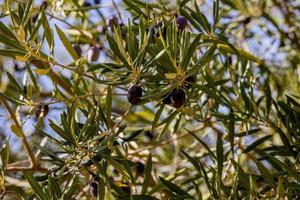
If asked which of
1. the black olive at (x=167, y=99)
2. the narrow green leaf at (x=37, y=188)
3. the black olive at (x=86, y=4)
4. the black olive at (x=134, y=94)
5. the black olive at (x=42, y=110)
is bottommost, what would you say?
the narrow green leaf at (x=37, y=188)

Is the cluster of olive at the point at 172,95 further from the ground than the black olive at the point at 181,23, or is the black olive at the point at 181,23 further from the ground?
the black olive at the point at 181,23

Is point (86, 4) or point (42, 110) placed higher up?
point (86, 4)

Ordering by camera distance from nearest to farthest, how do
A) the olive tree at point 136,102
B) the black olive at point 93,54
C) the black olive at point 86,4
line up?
the olive tree at point 136,102
the black olive at point 93,54
the black olive at point 86,4

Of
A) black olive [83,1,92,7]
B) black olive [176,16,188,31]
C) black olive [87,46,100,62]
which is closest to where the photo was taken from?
black olive [176,16,188,31]

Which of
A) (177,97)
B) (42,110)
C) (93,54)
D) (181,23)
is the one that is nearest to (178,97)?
(177,97)

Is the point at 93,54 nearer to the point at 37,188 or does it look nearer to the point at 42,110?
the point at 42,110

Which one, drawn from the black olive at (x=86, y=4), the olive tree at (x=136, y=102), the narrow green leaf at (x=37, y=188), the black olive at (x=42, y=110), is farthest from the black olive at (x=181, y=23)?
the black olive at (x=86, y=4)

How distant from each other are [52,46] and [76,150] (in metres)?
0.19

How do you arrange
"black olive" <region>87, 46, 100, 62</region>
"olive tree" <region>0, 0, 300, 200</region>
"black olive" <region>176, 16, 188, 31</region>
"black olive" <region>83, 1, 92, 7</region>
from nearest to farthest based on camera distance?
1. "olive tree" <region>0, 0, 300, 200</region>
2. "black olive" <region>176, 16, 188, 31</region>
3. "black olive" <region>87, 46, 100, 62</region>
4. "black olive" <region>83, 1, 92, 7</region>

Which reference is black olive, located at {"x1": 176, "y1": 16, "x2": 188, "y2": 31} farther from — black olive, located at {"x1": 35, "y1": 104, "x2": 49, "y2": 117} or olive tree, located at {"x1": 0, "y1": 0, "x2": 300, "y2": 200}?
black olive, located at {"x1": 35, "y1": 104, "x2": 49, "y2": 117}

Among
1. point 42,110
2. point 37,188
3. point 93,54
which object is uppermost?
point 93,54

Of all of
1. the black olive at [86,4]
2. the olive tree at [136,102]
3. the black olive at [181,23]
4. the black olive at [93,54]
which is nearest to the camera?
the olive tree at [136,102]

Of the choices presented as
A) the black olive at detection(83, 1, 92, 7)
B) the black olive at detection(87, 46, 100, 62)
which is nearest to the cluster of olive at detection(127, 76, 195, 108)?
the black olive at detection(87, 46, 100, 62)

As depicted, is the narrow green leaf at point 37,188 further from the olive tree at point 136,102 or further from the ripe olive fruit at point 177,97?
the ripe olive fruit at point 177,97
